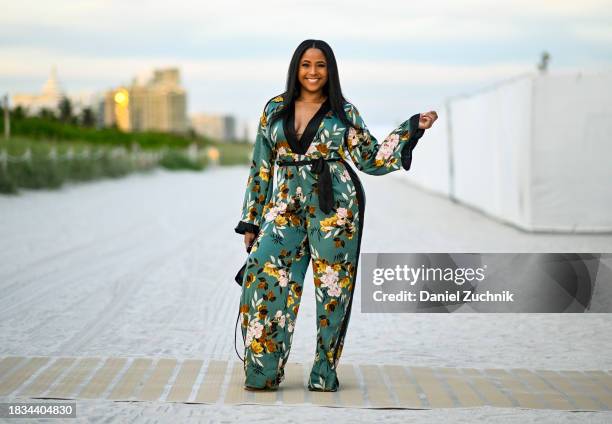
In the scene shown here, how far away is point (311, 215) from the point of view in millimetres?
5641

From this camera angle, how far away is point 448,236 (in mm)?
15039

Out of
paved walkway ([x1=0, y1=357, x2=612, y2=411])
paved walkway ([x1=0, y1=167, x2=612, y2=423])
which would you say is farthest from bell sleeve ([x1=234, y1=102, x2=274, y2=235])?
paved walkway ([x1=0, y1=167, x2=612, y2=423])

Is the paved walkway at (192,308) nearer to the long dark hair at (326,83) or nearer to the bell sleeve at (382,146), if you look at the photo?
the bell sleeve at (382,146)

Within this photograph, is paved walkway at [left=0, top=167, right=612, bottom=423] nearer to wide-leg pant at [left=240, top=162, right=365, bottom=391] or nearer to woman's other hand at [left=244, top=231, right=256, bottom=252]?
wide-leg pant at [left=240, top=162, right=365, bottom=391]

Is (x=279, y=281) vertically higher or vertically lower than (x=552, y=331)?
higher

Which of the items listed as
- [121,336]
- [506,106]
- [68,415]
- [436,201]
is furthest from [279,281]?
[436,201]

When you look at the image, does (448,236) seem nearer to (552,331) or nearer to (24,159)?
(552,331)

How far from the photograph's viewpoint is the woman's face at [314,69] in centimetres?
561

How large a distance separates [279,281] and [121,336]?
2.13 m

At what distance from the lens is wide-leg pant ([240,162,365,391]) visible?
5613 millimetres

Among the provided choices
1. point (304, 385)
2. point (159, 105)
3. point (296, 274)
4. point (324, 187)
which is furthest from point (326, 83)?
point (159, 105)
